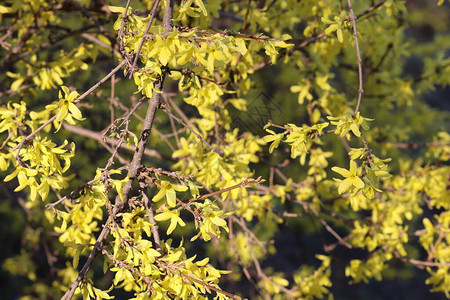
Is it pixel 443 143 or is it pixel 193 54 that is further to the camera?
pixel 443 143

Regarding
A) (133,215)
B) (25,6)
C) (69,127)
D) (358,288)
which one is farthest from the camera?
(358,288)

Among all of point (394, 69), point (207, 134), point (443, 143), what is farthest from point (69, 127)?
point (394, 69)

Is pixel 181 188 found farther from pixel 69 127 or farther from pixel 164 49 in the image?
pixel 69 127

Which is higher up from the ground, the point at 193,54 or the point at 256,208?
the point at 193,54

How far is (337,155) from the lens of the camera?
187 inches

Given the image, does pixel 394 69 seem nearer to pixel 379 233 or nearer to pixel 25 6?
pixel 379 233

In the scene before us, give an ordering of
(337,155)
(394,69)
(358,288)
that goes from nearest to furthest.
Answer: (394,69) → (337,155) → (358,288)

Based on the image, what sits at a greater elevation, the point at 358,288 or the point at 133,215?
the point at 133,215

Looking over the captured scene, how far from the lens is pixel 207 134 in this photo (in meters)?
2.44

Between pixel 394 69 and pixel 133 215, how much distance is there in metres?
3.33

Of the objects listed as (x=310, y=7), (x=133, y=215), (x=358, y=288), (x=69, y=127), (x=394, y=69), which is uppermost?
(x=310, y=7)

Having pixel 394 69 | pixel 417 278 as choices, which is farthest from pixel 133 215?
pixel 417 278

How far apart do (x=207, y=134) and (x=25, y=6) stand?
1.28m

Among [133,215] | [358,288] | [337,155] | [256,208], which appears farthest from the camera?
[358,288]
